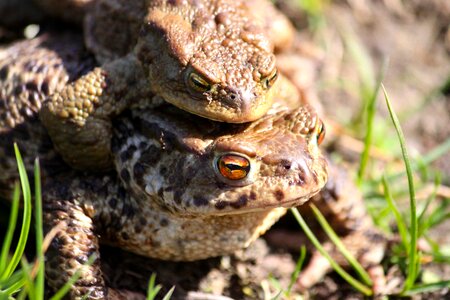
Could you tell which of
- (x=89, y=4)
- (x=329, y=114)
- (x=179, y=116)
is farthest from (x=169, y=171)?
(x=329, y=114)

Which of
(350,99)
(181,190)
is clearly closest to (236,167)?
(181,190)

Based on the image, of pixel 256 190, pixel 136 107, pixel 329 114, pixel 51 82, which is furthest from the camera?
pixel 329 114

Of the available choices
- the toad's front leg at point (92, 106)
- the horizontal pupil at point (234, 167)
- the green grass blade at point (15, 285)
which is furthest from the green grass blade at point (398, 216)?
the green grass blade at point (15, 285)

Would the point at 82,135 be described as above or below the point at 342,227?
above

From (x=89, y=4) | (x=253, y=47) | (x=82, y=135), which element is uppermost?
(x=253, y=47)

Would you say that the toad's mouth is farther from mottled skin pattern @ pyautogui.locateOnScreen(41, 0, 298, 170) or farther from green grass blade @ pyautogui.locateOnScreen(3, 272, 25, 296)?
green grass blade @ pyautogui.locateOnScreen(3, 272, 25, 296)

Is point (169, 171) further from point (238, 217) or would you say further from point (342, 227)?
point (342, 227)

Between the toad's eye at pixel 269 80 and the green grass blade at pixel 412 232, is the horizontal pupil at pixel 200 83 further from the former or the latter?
the green grass blade at pixel 412 232

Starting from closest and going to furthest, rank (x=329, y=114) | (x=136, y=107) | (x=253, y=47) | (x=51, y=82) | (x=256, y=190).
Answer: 1. (x=256, y=190)
2. (x=253, y=47)
3. (x=136, y=107)
4. (x=51, y=82)
5. (x=329, y=114)
